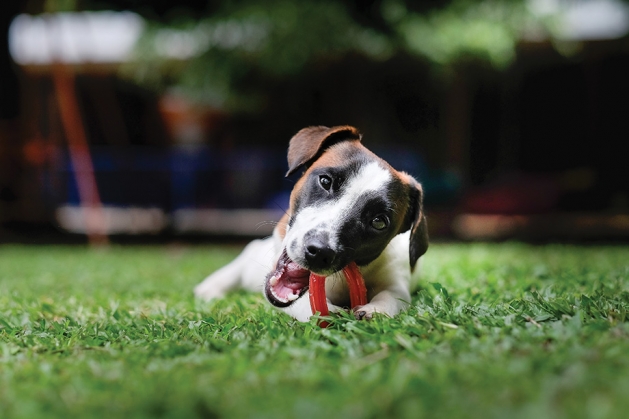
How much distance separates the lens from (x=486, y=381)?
74.0 inches

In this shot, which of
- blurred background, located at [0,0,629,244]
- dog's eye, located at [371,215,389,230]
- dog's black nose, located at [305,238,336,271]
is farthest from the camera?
blurred background, located at [0,0,629,244]

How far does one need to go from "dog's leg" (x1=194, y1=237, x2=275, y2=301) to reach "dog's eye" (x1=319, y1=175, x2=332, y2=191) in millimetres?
1180

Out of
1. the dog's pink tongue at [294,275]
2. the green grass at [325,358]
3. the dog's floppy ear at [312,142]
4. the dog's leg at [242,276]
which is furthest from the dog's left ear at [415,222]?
the dog's leg at [242,276]

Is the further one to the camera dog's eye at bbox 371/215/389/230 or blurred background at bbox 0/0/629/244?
blurred background at bbox 0/0/629/244

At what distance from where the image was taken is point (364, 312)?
304cm

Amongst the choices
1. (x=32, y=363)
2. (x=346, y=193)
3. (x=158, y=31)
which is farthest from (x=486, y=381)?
(x=158, y=31)

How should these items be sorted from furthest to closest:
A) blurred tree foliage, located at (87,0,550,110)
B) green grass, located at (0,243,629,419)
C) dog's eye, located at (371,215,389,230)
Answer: blurred tree foliage, located at (87,0,550,110)
dog's eye, located at (371,215,389,230)
green grass, located at (0,243,629,419)

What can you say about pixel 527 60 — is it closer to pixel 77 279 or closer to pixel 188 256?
pixel 188 256

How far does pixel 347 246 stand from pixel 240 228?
9900mm

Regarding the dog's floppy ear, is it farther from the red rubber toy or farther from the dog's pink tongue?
the red rubber toy

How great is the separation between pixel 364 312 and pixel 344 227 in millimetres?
439

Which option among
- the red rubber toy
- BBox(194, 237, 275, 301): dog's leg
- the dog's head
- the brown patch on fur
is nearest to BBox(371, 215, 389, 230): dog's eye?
the dog's head

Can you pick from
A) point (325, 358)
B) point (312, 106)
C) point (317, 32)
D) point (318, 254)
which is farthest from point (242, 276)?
point (312, 106)

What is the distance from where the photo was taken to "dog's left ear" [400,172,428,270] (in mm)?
3514
